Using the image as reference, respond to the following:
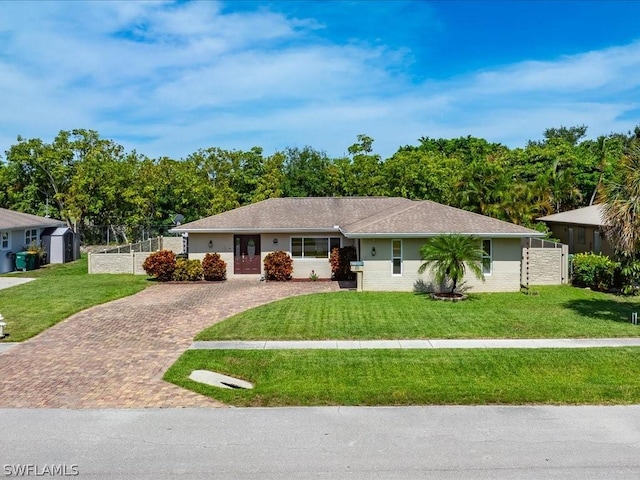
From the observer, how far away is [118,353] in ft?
42.4

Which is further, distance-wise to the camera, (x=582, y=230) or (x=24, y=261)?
(x=582, y=230)

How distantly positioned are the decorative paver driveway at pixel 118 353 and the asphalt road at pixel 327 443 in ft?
2.43

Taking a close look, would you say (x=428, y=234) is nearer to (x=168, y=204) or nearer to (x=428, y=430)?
(x=428, y=430)

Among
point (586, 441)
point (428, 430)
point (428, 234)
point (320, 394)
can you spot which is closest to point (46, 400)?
point (320, 394)

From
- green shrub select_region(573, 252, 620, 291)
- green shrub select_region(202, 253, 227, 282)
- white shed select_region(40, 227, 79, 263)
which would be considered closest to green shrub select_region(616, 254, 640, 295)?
green shrub select_region(573, 252, 620, 291)

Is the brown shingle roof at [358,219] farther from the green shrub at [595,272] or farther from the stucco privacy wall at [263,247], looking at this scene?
the green shrub at [595,272]

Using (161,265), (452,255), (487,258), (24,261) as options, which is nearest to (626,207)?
(452,255)

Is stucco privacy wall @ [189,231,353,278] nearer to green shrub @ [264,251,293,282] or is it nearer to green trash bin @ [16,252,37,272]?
green shrub @ [264,251,293,282]

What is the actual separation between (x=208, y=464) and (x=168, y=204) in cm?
3219

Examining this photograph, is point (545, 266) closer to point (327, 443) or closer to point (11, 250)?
point (327, 443)

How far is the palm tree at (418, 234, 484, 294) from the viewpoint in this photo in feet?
63.0

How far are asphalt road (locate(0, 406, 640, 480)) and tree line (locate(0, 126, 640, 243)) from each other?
23470 mm

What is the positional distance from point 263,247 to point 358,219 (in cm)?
488

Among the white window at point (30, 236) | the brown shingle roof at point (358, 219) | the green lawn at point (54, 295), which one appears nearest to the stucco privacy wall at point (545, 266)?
the brown shingle roof at point (358, 219)
